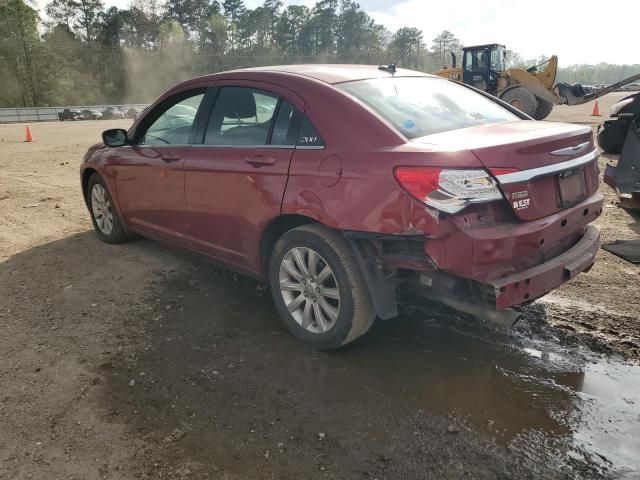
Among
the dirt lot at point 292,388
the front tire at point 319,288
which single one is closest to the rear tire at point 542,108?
the dirt lot at point 292,388

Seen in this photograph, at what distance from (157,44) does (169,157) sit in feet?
231

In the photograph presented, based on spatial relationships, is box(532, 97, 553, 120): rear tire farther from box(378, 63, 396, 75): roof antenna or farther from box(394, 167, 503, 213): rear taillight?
box(394, 167, 503, 213): rear taillight

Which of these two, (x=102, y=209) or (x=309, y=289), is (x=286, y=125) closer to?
(x=309, y=289)

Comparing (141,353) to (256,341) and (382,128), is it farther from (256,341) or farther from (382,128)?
(382,128)

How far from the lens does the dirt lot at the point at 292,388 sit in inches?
94.3

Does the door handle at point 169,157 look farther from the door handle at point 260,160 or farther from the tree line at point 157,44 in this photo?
the tree line at point 157,44

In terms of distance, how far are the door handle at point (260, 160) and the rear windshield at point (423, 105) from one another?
0.66m

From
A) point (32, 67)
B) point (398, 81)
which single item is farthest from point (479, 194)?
point (32, 67)

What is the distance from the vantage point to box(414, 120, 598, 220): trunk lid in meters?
2.68

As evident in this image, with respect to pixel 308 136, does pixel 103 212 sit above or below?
below

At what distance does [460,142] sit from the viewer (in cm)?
280

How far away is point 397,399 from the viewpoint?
2826mm

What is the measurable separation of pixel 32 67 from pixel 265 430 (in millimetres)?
59265

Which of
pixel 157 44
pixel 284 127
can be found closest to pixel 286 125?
pixel 284 127
